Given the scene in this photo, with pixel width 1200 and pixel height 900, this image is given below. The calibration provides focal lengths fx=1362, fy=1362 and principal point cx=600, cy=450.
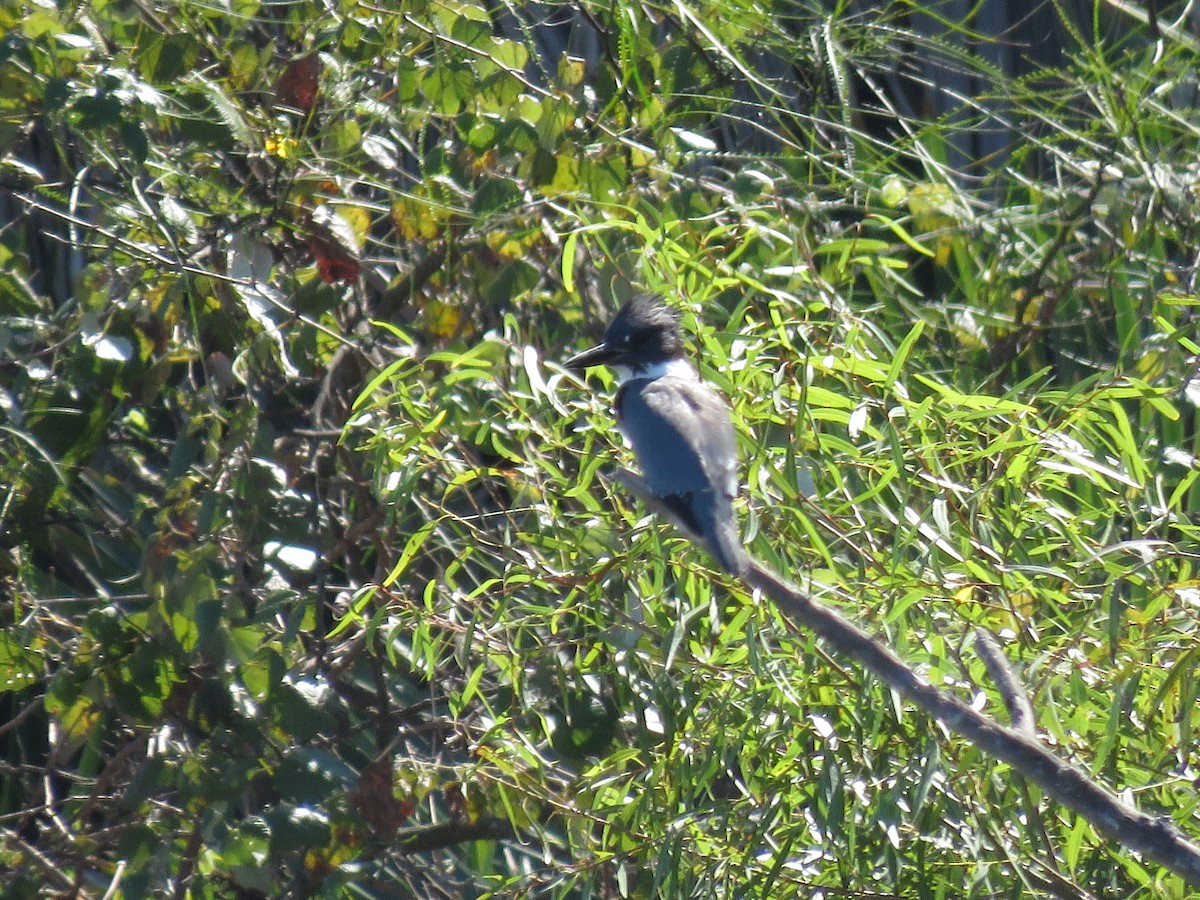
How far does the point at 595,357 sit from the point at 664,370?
0.13 m

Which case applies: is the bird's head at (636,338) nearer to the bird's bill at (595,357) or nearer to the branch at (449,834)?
the bird's bill at (595,357)

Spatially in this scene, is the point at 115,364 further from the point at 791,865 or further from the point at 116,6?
the point at 791,865

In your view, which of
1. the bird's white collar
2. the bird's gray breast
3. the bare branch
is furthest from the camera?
the bird's white collar

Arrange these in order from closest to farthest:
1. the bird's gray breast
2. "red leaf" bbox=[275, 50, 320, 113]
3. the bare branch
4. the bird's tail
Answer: the bare branch
the bird's tail
the bird's gray breast
"red leaf" bbox=[275, 50, 320, 113]

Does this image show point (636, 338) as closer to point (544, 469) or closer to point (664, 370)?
point (664, 370)

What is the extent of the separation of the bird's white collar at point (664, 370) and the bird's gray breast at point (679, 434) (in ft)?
0.13

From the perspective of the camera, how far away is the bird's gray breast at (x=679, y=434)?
1840 millimetres

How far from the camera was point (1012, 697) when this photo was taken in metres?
1.37

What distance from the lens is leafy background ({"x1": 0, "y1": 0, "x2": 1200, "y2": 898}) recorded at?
61.7 inches

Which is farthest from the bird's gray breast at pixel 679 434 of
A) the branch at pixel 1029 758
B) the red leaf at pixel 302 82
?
the red leaf at pixel 302 82

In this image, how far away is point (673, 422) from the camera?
204 centimetres

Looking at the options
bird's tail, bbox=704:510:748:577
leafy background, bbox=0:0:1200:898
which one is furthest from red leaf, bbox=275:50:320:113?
bird's tail, bbox=704:510:748:577

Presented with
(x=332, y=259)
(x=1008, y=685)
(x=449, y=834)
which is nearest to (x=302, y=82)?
(x=332, y=259)

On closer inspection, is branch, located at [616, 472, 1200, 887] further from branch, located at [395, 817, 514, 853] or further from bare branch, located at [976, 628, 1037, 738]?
branch, located at [395, 817, 514, 853]
